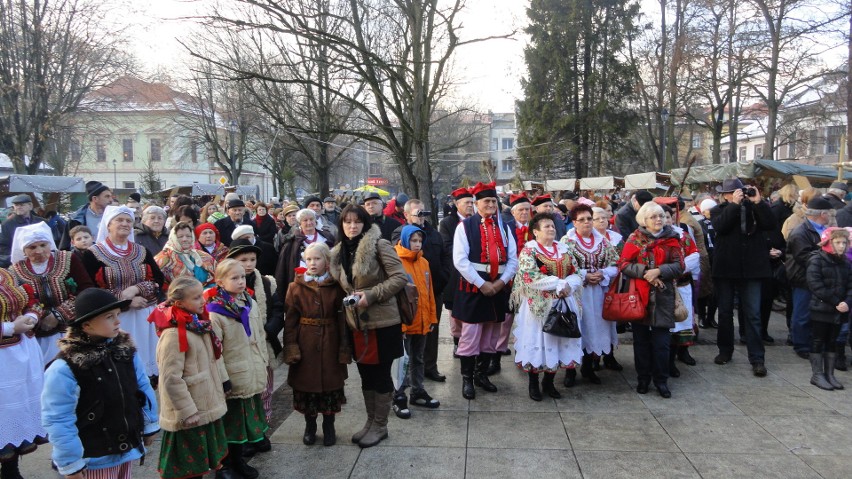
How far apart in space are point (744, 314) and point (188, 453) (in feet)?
19.3

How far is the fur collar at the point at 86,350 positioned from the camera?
2.75m

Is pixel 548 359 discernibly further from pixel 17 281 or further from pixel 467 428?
pixel 17 281

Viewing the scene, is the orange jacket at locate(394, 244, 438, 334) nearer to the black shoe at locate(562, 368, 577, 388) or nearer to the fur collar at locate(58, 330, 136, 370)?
the black shoe at locate(562, 368, 577, 388)

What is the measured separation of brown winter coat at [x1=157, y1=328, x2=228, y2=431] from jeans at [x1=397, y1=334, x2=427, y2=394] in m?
2.12

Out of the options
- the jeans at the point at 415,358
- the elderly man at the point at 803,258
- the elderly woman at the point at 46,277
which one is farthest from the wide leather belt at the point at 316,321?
the elderly man at the point at 803,258

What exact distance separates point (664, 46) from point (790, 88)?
7.10 metres

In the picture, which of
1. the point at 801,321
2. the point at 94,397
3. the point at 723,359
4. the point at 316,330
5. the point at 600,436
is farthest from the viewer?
the point at 801,321

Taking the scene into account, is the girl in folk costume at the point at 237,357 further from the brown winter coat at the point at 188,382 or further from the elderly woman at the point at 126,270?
the elderly woman at the point at 126,270

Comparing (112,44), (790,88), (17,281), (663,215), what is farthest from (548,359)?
(790,88)

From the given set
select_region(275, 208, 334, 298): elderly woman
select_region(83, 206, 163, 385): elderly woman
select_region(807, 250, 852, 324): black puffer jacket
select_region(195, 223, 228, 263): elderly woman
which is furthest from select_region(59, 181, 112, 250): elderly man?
select_region(807, 250, 852, 324): black puffer jacket

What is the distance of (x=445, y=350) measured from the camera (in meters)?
7.21

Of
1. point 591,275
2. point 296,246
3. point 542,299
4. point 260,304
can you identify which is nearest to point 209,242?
point 296,246

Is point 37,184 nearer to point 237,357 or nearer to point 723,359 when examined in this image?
point 237,357

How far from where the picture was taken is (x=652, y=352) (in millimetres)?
5543
